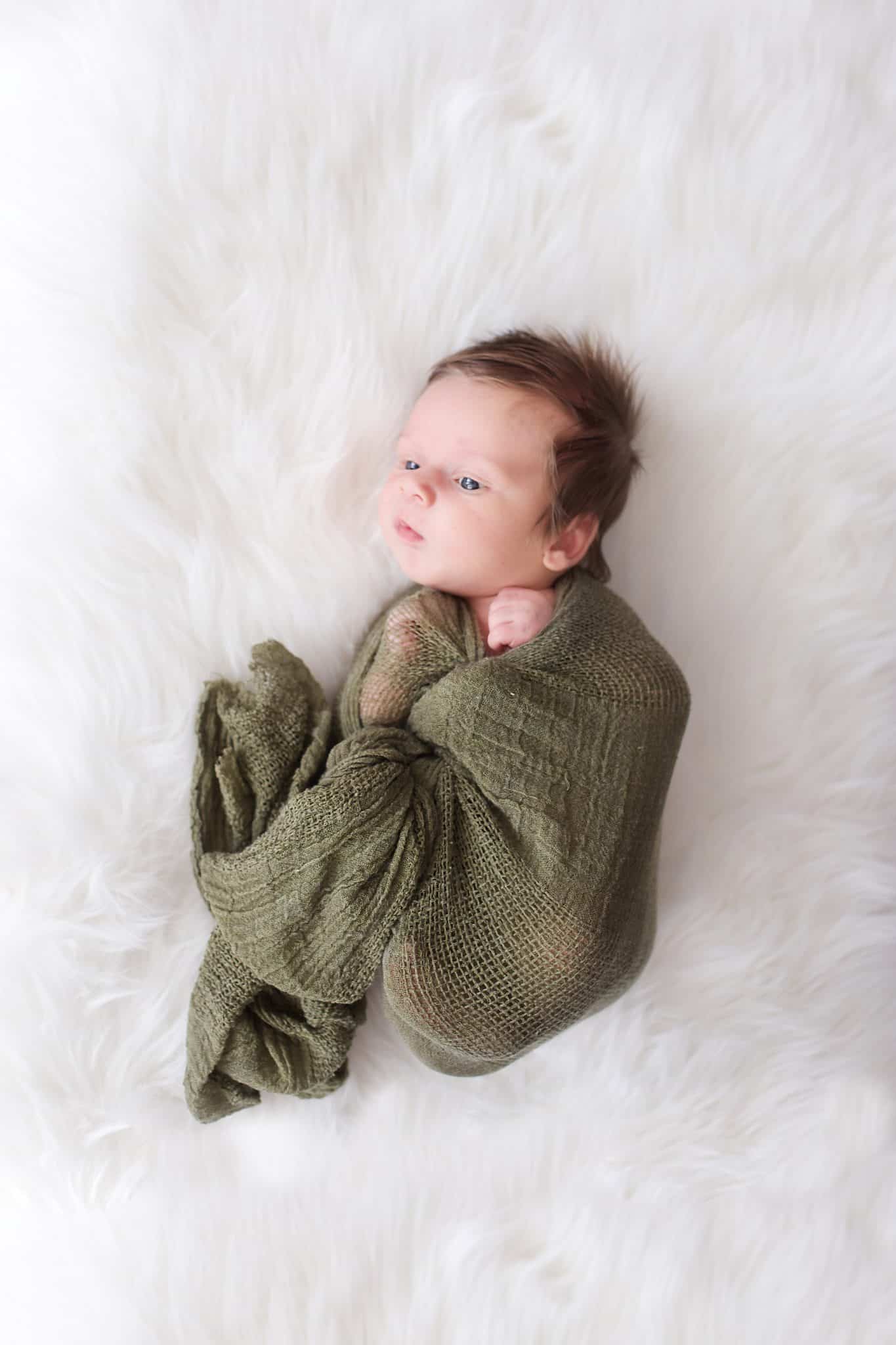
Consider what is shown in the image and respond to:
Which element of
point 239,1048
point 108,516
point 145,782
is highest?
point 108,516

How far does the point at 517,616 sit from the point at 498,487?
0.14 m

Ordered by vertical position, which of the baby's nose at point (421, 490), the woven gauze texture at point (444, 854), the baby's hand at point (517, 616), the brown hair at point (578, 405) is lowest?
the woven gauze texture at point (444, 854)

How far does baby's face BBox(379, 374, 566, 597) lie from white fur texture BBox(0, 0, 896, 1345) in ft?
0.32

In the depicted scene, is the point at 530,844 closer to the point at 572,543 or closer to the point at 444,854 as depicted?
the point at 444,854

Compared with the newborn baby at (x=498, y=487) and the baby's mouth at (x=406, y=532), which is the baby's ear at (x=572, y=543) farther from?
the baby's mouth at (x=406, y=532)

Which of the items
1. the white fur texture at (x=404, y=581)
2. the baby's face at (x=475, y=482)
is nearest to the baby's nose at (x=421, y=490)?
the baby's face at (x=475, y=482)

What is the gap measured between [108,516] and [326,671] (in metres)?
0.29

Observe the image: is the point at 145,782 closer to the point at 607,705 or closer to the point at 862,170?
the point at 607,705

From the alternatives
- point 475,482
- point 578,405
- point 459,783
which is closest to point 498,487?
point 475,482

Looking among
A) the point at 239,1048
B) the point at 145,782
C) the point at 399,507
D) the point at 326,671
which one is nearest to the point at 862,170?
the point at 399,507

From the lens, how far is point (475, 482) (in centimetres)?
102

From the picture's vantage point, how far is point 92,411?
104cm

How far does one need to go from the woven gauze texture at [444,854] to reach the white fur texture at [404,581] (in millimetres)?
94

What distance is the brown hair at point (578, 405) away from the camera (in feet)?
3.38
